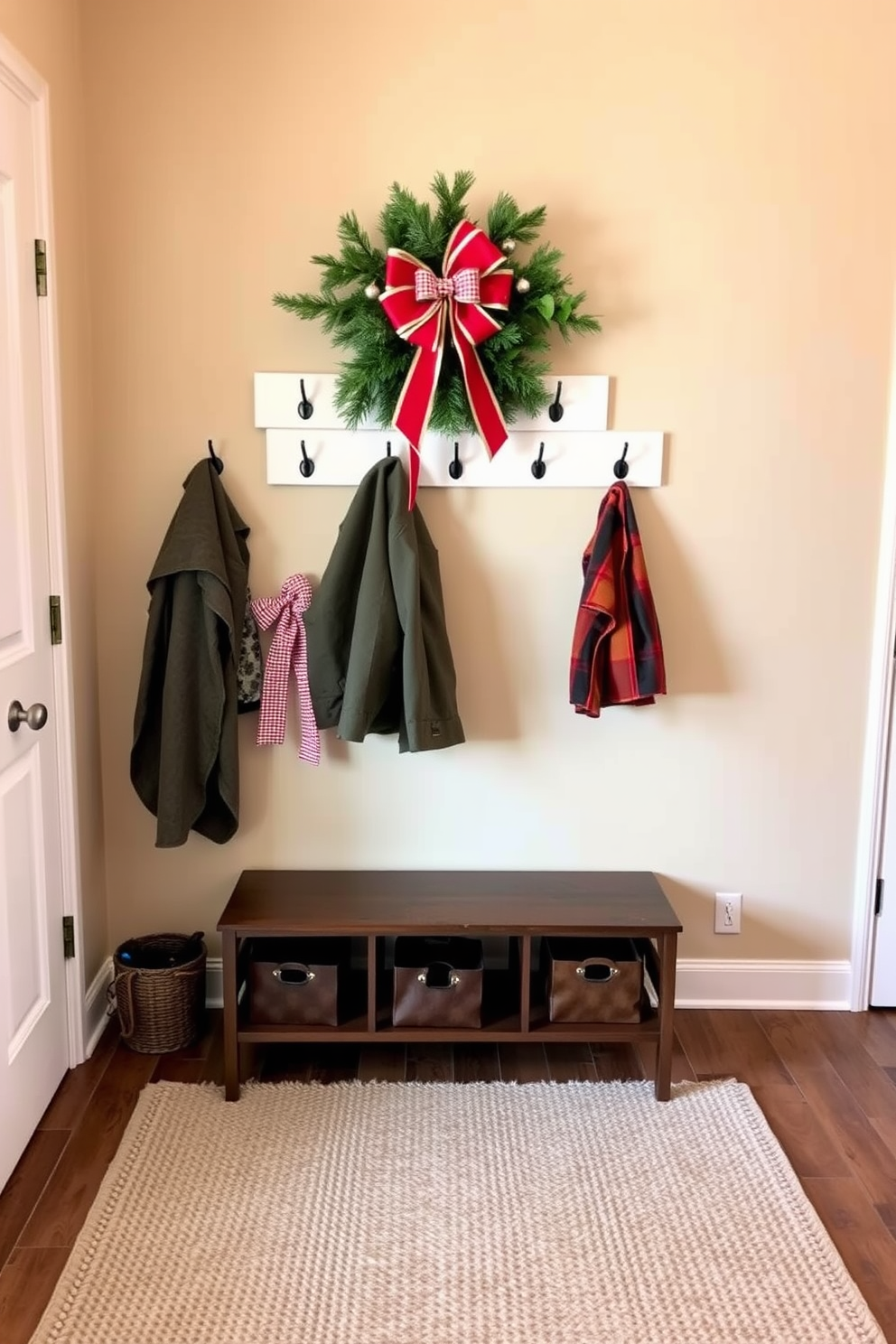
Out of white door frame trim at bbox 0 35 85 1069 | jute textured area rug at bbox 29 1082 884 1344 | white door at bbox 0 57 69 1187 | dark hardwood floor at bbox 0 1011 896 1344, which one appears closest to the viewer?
jute textured area rug at bbox 29 1082 884 1344

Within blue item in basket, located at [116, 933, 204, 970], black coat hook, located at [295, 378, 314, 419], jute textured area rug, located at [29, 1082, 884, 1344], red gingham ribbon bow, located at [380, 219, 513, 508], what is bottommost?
jute textured area rug, located at [29, 1082, 884, 1344]

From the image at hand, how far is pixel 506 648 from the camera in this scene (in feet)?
8.63

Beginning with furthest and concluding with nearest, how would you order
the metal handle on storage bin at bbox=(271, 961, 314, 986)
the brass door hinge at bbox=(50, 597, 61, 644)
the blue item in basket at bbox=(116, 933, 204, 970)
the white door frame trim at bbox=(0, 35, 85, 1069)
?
1. the blue item in basket at bbox=(116, 933, 204, 970)
2. the metal handle on storage bin at bbox=(271, 961, 314, 986)
3. the brass door hinge at bbox=(50, 597, 61, 644)
4. the white door frame trim at bbox=(0, 35, 85, 1069)

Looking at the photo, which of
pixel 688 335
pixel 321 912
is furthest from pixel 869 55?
pixel 321 912

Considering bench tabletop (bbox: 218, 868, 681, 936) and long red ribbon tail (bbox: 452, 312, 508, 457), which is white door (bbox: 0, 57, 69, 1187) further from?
long red ribbon tail (bbox: 452, 312, 508, 457)

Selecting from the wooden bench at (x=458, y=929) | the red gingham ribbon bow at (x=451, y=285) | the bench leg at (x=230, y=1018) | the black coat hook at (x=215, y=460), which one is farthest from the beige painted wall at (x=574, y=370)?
the bench leg at (x=230, y=1018)

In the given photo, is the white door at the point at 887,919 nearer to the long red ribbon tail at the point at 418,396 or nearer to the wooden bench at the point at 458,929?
the wooden bench at the point at 458,929

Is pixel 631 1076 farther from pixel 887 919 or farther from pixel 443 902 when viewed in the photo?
pixel 887 919

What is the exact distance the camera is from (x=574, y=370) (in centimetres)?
252

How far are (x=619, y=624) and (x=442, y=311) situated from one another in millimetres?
833

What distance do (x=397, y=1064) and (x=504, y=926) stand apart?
0.48 metres

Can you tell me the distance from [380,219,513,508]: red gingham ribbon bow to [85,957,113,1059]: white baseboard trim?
1528 mm

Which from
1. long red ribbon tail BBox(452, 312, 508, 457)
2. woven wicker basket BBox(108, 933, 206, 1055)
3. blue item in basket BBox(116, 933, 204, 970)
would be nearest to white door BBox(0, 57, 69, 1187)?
woven wicker basket BBox(108, 933, 206, 1055)

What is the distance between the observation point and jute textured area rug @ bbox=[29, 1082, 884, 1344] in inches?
68.7
